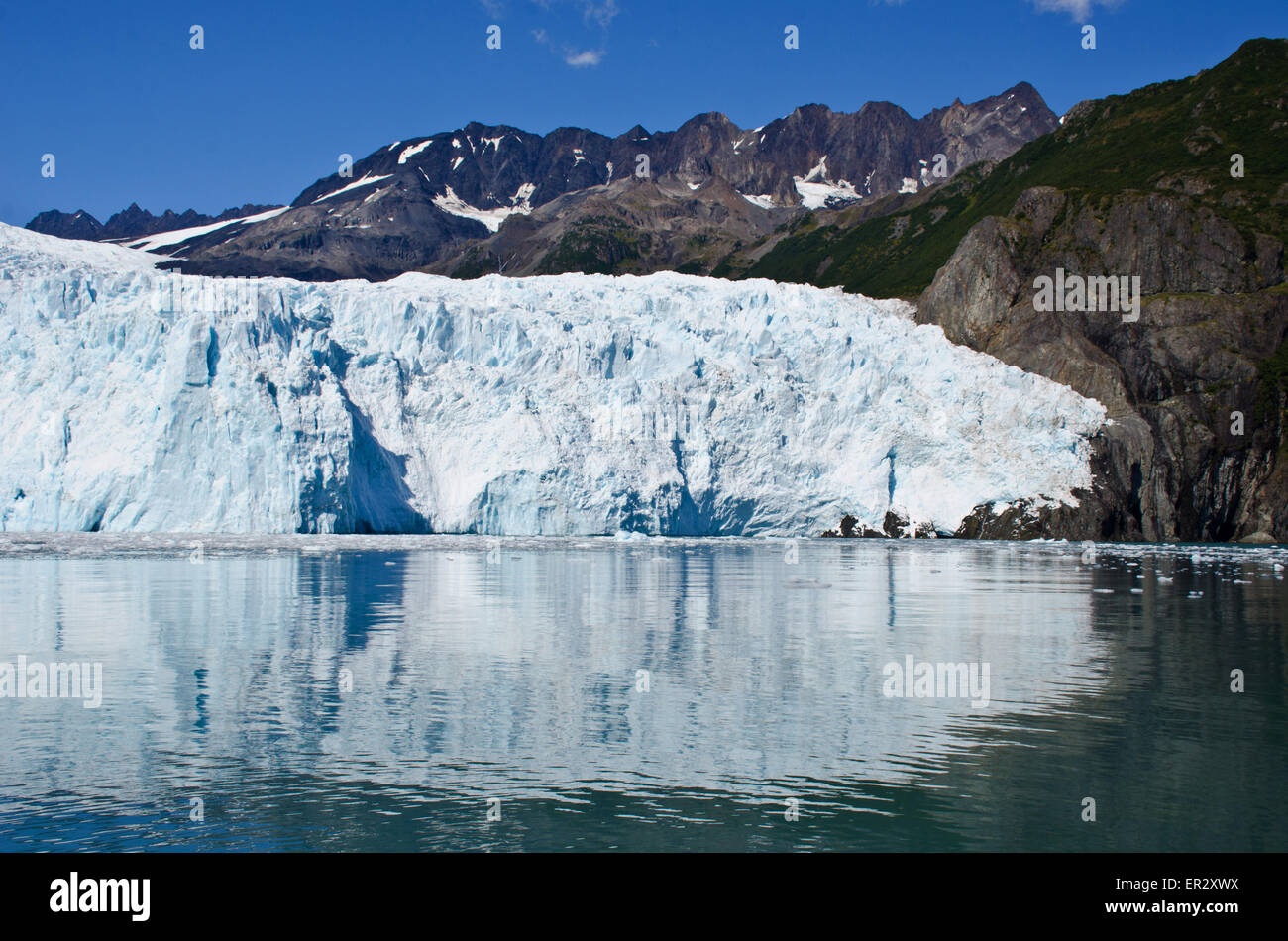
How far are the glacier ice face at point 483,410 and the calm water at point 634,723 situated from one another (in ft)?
45.2

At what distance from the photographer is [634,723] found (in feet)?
31.5

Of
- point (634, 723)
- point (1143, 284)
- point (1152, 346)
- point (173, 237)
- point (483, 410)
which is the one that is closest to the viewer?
point (634, 723)

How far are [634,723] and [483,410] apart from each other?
97.7 feet

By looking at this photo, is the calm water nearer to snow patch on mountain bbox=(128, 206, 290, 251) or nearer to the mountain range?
the mountain range

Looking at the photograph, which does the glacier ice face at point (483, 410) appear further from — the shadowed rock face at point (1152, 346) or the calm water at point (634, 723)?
the calm water at point (634, 723)

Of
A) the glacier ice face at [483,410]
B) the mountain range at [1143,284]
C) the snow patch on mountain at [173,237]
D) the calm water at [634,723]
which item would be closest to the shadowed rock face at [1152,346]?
the mountain range at [1143,284]

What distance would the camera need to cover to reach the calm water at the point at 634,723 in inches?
273

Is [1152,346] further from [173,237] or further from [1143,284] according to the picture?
[173,237]

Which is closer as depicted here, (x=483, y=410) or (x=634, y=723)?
→ (x=634, y=723)

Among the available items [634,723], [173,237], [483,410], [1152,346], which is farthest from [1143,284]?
[173,237]

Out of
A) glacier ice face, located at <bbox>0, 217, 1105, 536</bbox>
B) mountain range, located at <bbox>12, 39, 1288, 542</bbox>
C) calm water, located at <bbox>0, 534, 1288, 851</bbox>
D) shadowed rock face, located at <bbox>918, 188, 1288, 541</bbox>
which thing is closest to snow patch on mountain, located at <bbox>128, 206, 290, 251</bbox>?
mountain range, located at <bbox>12, 39, 1288, 542</bbox>

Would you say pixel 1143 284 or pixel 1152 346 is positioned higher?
pixel 1143 284
